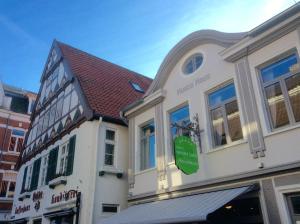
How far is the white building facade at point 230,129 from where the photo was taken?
22.1 feet

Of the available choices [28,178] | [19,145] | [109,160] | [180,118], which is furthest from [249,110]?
[19,145]

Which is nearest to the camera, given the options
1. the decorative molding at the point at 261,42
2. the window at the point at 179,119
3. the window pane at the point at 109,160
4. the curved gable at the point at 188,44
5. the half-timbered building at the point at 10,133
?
the decorative molding at the point at 261,42

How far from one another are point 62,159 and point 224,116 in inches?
326

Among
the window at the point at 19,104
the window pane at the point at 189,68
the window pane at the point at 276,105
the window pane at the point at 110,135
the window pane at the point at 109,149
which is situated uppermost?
the window at the point at 19,104

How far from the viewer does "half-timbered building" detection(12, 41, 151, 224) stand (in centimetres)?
1144

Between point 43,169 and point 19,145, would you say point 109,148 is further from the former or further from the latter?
point 19,145

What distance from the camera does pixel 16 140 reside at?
24562 mm

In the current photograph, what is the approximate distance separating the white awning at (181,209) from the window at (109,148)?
9.68ft

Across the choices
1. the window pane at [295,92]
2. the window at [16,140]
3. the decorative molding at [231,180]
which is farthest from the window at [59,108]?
the window pane at [295,92]

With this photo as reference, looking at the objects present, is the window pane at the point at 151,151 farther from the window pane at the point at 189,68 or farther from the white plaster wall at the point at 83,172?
the window pane at the point at 189,68

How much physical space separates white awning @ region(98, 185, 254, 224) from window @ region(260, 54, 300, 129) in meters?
1.78

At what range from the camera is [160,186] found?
31.9 ft

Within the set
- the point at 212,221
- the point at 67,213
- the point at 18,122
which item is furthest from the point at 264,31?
the point at 18,122

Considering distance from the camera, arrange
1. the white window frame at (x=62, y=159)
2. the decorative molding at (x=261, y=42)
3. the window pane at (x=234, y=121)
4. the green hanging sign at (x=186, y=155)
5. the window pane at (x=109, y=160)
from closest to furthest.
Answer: the decorative molding at (x=261, y=42) → the green hanging sign at (x=186, y=155) → the window pane at (x=234, y=121) → the window pane at (x=109, y=160) → the white window frame at (x=62, y=159)
